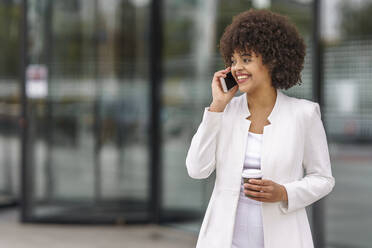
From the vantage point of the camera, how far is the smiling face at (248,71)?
2201 millimetres

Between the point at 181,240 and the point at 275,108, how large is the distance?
370 centimetres

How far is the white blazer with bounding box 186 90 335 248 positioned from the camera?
215 cm

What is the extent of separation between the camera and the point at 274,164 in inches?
84.5

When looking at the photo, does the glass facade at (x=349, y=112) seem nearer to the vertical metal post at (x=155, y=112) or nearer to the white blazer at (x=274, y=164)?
the vertical metal post at (x=155, y=112)

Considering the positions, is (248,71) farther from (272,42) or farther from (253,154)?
(253,154)

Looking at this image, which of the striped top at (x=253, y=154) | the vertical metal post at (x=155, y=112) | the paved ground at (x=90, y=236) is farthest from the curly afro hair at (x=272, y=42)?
the vertical metal post at (x=155, y=112)

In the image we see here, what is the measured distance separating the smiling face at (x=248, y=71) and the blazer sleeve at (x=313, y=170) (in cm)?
25

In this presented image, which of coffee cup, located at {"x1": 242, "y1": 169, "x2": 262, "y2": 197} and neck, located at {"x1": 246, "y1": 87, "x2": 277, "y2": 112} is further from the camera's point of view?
neck, located at {"x1": 246, "y1": 87, "x2": 277, "y2": 112}

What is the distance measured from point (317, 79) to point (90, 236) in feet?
9.31

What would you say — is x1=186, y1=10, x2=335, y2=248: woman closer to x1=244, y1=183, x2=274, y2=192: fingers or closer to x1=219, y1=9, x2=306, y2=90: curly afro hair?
x1=219, y1=9, x2=306, y2=90: curly afro hair

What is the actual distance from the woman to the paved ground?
339cm

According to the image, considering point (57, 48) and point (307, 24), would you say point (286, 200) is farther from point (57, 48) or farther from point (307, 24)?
point (57, 48)

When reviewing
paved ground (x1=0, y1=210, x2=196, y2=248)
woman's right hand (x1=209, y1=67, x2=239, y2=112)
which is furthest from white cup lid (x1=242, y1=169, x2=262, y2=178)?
paved ground (x1=0, y1=210, x2=196, y2=248)

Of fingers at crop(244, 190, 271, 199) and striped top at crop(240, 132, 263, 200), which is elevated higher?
striped top at crop(240, 132, 263, 200)
